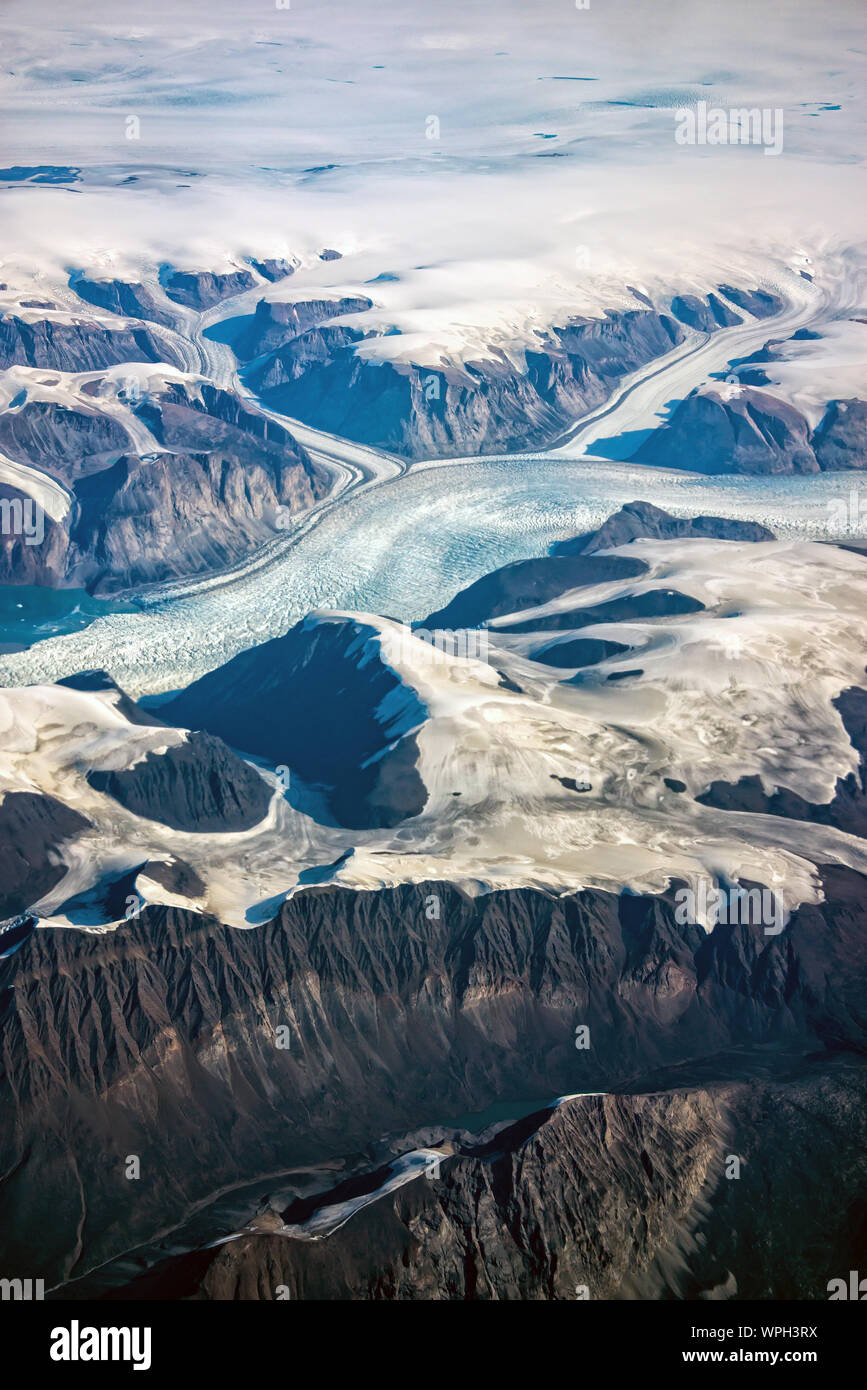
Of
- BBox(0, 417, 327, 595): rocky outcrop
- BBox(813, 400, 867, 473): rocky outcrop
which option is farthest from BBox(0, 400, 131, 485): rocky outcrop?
BBox(813, 400, 867, 473): rocky outcrop

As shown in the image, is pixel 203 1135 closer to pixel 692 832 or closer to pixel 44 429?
pixel 692 832

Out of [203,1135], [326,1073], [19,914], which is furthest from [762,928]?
[19,914]

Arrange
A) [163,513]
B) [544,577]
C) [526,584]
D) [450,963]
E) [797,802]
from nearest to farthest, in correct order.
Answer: [450,963] → [797,802] → [526,584] → [544,577] → [163,513]

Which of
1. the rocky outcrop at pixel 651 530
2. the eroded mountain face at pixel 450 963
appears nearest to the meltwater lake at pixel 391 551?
the rocky outcrop at pixel 651 530

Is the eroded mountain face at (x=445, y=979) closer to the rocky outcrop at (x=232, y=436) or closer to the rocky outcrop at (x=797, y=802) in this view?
the rocky outcrop at (x=797, y=802)

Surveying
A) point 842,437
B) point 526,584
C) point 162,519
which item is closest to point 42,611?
point 162,519

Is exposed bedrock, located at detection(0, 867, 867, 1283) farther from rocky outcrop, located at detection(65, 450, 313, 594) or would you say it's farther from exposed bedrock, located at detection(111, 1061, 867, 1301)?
rocky outcrop, located at detection(65, 450, 313, 594)

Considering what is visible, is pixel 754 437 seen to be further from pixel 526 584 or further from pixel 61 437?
pixel 61 437
